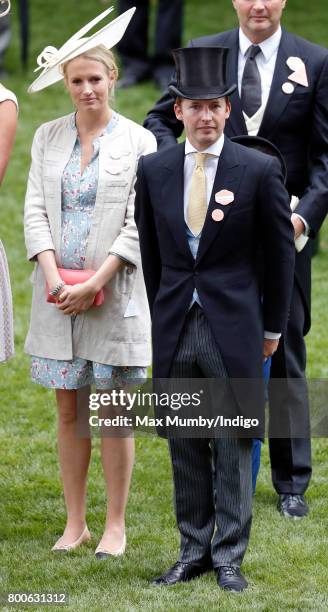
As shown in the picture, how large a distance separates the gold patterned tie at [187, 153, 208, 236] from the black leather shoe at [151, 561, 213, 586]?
1.24 m

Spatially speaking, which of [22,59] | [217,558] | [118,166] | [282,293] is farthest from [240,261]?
[22,59]

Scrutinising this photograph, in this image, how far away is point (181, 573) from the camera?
5.14 m

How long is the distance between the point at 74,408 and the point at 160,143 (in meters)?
1.16

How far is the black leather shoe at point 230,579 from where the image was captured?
5023 mm

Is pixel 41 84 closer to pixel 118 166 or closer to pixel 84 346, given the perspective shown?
pixel 118 166

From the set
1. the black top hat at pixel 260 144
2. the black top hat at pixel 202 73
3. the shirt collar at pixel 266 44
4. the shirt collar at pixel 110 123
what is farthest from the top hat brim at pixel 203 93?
the shirt collar at pixel 266 44

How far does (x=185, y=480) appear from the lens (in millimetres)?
5129

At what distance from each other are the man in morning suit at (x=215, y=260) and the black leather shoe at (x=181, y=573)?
9 cm

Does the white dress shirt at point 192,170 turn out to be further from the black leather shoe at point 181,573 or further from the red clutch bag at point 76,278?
the black leather shoe at point 181,573

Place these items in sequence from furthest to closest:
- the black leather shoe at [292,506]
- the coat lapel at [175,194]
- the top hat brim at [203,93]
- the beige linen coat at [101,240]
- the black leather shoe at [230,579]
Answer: the black leather shoe at [292,506] → the beige linen coat at [101,240] → the black leather shoe at [230,579] → the coat lapel at [175,194] → the top hat brim at [203,93]

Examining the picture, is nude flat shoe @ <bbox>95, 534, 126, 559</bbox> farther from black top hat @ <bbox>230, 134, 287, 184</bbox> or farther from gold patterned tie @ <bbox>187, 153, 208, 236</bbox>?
black top hat @ <bbox>230, 134, 287, 184</bbox>

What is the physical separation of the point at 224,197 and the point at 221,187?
4 centimetres

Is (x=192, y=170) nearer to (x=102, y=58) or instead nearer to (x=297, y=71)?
(x=102, y=58)

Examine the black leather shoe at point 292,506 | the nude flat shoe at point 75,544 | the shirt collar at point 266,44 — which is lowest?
the black leather shoe at point 292,506
